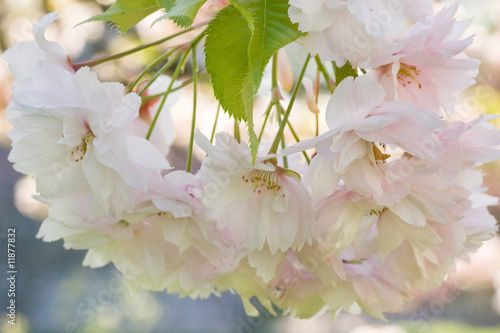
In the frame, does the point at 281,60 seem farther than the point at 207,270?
Yes

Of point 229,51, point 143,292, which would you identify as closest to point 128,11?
point 229,51

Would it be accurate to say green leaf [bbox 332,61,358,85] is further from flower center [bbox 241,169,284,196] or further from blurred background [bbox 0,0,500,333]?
blurred background [bbox 0,0,500,333]

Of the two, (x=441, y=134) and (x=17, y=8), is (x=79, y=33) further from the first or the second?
(x=441, y=134)

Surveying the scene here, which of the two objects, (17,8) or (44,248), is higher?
(17,8)

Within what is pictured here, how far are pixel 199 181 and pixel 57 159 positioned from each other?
0.10m

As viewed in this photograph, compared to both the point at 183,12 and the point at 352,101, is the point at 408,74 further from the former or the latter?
the point at 183,12

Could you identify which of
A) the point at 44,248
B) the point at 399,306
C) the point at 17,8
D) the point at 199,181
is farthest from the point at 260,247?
the point at 44,248

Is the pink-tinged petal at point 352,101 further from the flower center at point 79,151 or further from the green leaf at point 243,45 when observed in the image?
the flower center at point 79,151

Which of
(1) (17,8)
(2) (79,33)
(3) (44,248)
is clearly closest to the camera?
(1) (17,8)

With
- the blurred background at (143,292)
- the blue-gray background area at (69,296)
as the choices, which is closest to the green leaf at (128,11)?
the blurred background at (143,292)

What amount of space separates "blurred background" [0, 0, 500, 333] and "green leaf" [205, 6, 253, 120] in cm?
137

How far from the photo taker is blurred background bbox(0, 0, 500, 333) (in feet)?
5.91

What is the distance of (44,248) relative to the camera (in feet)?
6.75

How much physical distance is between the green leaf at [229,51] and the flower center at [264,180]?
8cm
